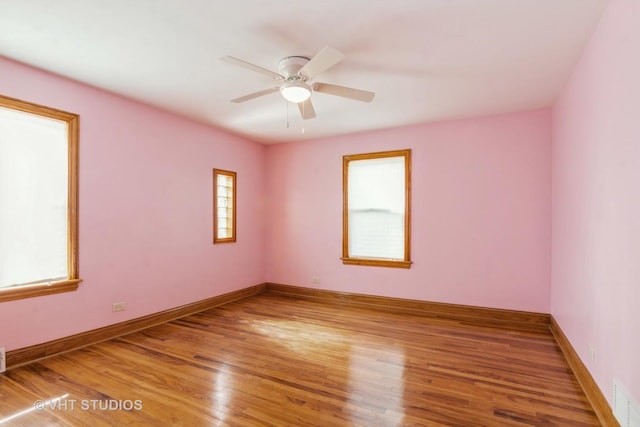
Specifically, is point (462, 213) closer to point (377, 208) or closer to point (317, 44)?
point (377, 208)

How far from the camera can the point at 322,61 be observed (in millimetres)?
2254

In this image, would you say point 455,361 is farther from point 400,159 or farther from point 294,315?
point 400,159

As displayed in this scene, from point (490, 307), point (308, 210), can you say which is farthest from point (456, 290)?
point (308, 210)

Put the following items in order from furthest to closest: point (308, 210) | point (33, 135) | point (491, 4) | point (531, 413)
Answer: point (308, 210) → point (33, 135) → point (531, 413) → point (491, 4)

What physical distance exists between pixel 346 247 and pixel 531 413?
3.26m

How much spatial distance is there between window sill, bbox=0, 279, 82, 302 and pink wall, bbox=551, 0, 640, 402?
4382mm

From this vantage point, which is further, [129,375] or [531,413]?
[129,375]

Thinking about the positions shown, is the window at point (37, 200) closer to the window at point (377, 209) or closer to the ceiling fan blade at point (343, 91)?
the ceiling fan blade at point (343, 91)

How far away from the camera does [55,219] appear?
10.2ft

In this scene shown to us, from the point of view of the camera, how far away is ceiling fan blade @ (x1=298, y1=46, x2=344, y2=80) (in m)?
2.12

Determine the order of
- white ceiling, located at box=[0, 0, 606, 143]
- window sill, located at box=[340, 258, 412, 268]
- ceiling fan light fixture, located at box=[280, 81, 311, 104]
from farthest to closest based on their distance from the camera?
window sill, located at box=[340, 258, 412, 268], ceiling fan light fixture, located at box=[280, 81, 311, 104], white ceiling, located at box=[0, 0, 606, 143]

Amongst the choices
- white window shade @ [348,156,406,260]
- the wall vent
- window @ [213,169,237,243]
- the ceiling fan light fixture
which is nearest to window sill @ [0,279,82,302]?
window @ [213,169,237,243]

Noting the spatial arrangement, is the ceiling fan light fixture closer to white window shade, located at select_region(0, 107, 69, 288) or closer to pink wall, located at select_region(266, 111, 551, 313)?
white window shade, located at select_region(0, 107, 69, 288)

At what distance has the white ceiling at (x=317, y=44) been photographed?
6.82 ft
